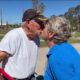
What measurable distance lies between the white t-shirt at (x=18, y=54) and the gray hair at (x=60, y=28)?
1.13 meters

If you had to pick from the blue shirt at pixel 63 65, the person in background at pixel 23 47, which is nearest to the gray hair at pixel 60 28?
the blue shirt at pixel 63 65

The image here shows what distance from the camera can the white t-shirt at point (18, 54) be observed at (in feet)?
15.2

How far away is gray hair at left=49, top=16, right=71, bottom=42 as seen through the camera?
356cm

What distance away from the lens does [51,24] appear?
3617mm

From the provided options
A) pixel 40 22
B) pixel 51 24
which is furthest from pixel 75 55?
pixel 40 22

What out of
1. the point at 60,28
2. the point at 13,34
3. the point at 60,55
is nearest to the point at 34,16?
the point at 13,34

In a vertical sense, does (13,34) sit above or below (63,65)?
above

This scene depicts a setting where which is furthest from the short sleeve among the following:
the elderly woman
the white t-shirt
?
the elderly woman

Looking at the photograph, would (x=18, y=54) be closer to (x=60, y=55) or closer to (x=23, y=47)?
(x=23, y=47)

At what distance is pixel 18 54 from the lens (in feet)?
15.5

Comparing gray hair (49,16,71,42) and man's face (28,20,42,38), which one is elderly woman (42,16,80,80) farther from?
man's face (28,20,42,38)

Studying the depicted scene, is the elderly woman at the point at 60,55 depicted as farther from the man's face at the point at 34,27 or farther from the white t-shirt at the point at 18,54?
the man's face at the point at 34,27

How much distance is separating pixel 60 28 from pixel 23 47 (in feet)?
4.36

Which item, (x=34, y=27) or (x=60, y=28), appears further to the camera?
(x=34, y=27)
